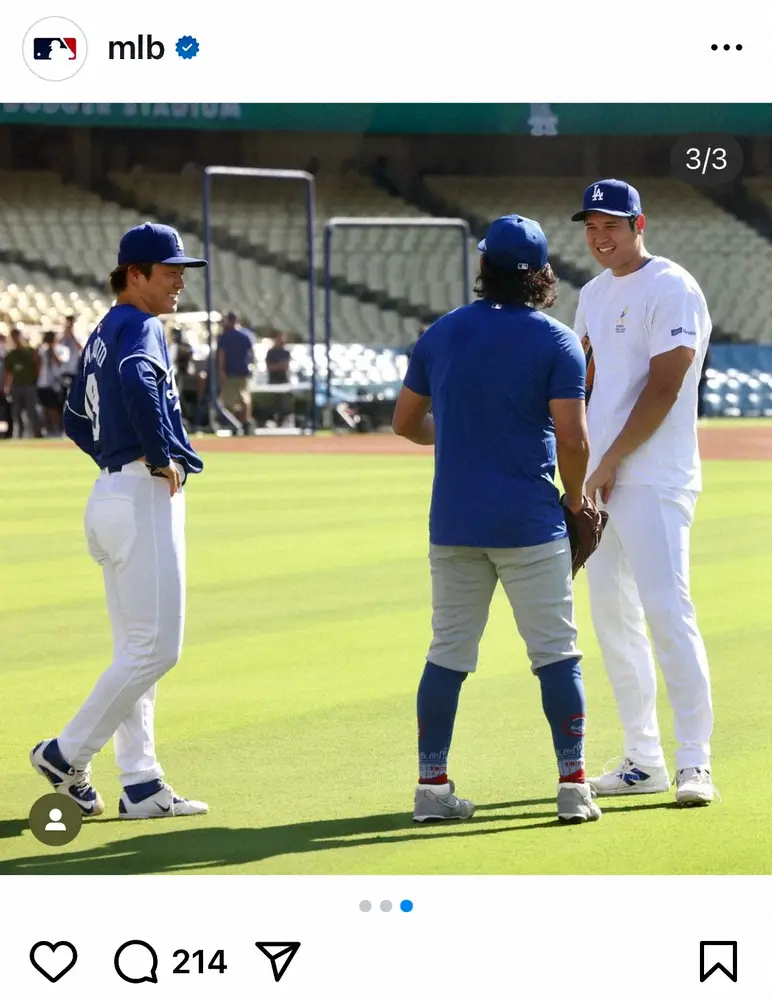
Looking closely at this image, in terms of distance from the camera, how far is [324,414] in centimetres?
2462

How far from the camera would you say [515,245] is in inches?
180

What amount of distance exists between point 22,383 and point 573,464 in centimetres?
1960

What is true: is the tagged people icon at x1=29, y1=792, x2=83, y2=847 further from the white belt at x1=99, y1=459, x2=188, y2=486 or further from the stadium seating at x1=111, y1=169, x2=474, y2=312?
the stadium seating at x1=111, y1=169, x2=474, y2=312

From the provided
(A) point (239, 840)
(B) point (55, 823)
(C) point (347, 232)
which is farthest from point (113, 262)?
(B) point (55, 823)

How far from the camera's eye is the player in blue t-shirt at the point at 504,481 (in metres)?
4.56

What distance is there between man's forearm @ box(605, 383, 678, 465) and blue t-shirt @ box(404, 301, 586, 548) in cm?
48

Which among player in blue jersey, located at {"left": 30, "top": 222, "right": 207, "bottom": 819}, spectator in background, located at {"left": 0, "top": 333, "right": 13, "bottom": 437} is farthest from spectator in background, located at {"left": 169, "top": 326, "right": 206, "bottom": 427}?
player in blue jersey, located at {"left": 30, "top": 222, "right": 207, "bottom": 819}

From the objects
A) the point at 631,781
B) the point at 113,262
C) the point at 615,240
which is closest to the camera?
the point at 615,240

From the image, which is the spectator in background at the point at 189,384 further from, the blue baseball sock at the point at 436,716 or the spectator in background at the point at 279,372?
the blue baseball sock at the point at 436,716

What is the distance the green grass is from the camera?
174 inches
